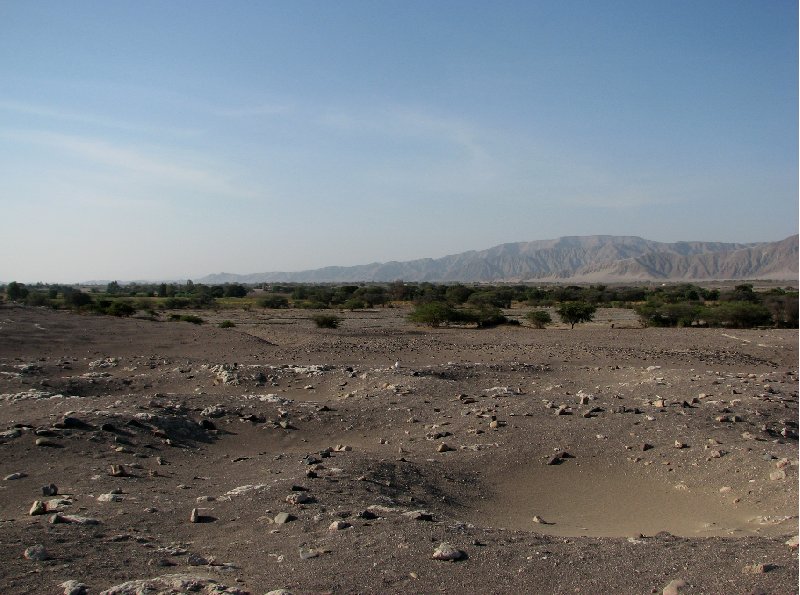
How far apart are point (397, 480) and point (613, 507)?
290 cm

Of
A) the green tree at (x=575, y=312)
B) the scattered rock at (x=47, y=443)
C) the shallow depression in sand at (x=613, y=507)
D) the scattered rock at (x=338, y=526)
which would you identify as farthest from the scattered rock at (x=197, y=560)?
the green tree at (x=575, y=312)

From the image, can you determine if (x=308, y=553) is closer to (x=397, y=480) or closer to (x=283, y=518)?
(x=283, y=518)

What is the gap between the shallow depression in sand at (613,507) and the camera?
23.5ft

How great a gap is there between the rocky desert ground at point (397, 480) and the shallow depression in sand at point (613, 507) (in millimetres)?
41

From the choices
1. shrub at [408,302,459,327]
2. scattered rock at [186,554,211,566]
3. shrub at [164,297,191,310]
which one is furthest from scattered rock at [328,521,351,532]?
shrub at [164,297,191,310]

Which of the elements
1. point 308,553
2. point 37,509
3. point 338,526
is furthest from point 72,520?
point 338,526

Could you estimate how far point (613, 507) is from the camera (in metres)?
8.09

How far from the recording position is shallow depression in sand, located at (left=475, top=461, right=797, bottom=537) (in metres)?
7.16

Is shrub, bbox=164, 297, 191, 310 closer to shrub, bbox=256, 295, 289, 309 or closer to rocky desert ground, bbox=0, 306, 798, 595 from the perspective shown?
shrub, bbox=256, 295, 289, 309

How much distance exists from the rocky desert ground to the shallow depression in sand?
1.6 inches

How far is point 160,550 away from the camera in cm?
557

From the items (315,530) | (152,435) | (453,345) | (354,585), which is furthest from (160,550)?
(453,345)

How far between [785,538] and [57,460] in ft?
29.6

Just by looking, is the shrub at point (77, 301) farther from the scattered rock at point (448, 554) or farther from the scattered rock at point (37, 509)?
the scattered rock at point (448, 554)
